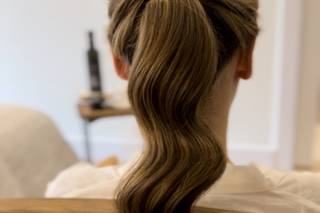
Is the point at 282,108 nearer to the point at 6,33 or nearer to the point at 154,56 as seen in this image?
the point at 6,33

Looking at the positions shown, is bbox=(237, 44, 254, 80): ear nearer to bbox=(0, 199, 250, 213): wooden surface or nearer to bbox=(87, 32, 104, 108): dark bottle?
bbox=(0, 199, 250, 213): wooden surface

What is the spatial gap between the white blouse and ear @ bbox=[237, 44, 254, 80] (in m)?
0.16

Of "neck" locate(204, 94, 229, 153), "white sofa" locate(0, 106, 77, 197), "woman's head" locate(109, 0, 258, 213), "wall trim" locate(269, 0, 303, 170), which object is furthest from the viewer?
"wall trim" locate(269, 0, 303, 170)

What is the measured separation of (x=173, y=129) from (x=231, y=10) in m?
Answer: 0.22

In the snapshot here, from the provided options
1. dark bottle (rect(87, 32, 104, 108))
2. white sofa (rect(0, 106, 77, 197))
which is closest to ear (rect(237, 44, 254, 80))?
white sofa (rect(0, 106, 77, 197))

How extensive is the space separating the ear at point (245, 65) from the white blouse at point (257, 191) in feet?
0.54

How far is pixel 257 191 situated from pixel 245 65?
Answer: 22 cm

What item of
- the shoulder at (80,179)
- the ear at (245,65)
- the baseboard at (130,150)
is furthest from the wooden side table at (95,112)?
the ear at (245,65)

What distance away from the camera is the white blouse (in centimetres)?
75

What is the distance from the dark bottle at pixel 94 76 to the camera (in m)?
2.10

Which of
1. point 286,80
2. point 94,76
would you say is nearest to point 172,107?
point 94,76

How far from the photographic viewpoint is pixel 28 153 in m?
1.45

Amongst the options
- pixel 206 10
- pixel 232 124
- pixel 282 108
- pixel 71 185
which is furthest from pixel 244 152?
pixel 206 10

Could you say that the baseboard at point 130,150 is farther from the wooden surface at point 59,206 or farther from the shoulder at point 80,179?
the wooden surface at point 59,206
